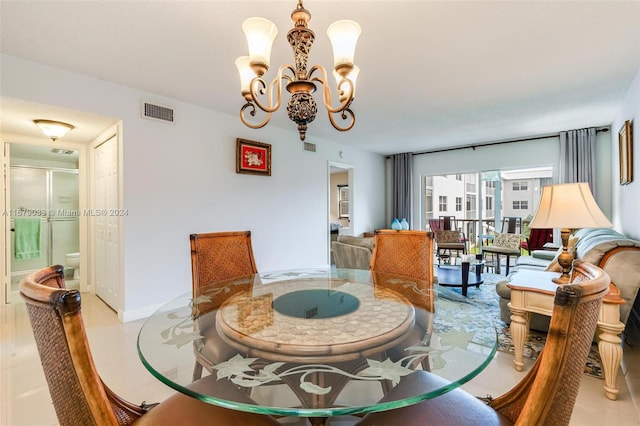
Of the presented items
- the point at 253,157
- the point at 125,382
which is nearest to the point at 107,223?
the point at 253,157

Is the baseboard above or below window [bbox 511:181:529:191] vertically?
below

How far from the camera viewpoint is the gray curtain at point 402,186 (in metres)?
6.57

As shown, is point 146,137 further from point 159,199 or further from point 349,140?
point 349,140

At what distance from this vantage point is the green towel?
4449 millimetres

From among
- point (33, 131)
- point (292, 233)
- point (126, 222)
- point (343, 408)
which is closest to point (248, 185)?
point (292, 233)

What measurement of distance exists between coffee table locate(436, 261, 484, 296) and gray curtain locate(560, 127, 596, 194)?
8.10 ft

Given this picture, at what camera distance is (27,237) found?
4.53m

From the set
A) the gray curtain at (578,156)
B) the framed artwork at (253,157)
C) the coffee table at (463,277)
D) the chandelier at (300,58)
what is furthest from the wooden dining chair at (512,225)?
the chandelier at (300,58)

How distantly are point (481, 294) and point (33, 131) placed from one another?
577 centimetres

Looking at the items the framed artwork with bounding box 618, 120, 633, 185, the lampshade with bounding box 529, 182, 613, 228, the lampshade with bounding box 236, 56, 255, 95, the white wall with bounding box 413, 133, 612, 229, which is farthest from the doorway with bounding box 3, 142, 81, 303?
the framed artwork with bounding box 618, 120, 633, 185

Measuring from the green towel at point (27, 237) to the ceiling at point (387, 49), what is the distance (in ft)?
6.21

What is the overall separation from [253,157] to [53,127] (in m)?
2.13

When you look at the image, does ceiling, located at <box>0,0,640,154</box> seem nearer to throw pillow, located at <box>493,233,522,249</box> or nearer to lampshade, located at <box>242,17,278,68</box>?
lampshade, located at <box>242,17,278,68</box>

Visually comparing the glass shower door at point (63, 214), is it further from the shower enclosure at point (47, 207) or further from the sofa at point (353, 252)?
the sofa at point (353, 252)
